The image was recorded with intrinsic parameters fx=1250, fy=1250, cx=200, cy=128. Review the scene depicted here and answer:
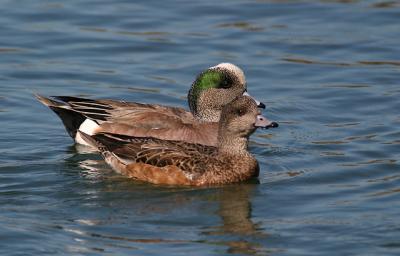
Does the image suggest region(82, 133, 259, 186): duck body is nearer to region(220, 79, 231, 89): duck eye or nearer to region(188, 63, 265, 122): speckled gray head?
region(188, 63, 265, 122): speckled gray head

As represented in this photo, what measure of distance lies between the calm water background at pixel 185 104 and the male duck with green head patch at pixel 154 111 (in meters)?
0.30

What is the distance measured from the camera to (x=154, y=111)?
480 inches

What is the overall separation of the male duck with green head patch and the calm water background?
0.30m

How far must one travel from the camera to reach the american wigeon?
11.1m

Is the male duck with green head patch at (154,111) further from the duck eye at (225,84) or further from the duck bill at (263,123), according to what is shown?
the duck bill at (263,123)

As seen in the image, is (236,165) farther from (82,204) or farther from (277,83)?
(277,83)

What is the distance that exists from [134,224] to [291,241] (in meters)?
1.28

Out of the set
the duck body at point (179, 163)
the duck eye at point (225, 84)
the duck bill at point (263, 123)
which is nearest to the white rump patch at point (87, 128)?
the duck body at point (179, 163)

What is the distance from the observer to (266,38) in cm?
1620

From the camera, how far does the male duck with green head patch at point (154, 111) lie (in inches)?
477

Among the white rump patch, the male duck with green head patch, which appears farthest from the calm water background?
the male duck with green head patch

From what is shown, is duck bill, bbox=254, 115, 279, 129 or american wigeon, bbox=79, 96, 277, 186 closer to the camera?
duck bill, bbox=254, 115, 279, 129

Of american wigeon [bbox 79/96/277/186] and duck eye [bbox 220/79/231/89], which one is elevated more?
duck eye [bbox 220/79/231/89]

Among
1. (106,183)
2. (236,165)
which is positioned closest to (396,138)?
(236,165)
